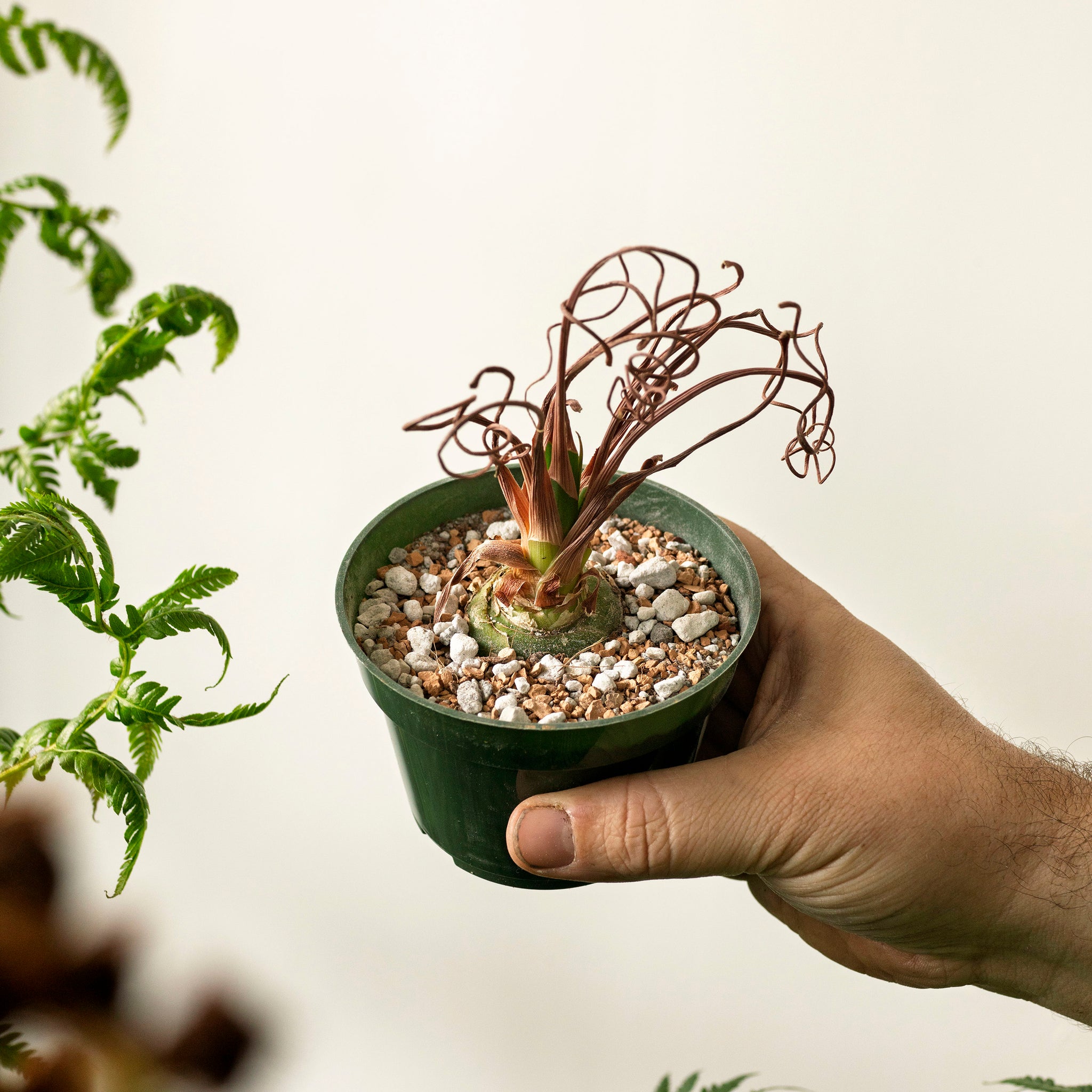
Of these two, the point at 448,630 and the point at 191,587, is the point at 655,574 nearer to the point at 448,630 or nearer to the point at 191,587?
the point at 448,630

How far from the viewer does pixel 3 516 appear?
563 millimetres

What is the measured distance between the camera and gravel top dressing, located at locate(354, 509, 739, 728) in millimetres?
721

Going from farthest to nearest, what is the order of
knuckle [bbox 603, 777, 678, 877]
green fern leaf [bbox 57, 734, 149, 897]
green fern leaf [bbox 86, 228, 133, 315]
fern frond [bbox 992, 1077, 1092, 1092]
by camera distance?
green fern leaf [bbox 86, 228, 133, 315]
knuckle [bbox 603, 777, 678, 877]
green fern leaf [bbox 57, 734, 149, 897]
fern frond [bbox 992, 1077, 1092, 1092]

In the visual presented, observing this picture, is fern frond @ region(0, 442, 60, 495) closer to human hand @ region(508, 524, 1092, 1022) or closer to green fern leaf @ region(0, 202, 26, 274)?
green fern leaf @ region(0, 202, 26, 274)

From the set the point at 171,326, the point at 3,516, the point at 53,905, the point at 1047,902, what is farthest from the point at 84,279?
the point at 1047,902

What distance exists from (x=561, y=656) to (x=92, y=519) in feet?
1.09

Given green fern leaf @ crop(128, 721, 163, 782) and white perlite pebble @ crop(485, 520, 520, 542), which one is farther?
white perlite pebble @ crop(485, 520, 520, 542)

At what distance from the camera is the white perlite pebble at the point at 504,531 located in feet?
2.82

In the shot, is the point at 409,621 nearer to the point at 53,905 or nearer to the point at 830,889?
the point at 830,889

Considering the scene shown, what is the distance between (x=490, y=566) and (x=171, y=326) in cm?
30

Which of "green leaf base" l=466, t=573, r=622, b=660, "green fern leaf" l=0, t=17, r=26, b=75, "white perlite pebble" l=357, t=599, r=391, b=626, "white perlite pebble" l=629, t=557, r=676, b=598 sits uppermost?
"green fern leaf" l=0, t=17, r=26, b=75

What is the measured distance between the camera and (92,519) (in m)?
0.63

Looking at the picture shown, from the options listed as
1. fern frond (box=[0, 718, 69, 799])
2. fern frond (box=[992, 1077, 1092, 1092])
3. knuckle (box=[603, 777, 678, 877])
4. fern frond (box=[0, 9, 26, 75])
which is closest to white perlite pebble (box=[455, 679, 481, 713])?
knuckle (box=[603, 777, 678, 877])

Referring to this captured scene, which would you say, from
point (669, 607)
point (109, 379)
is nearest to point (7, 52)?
point (109, 379)
